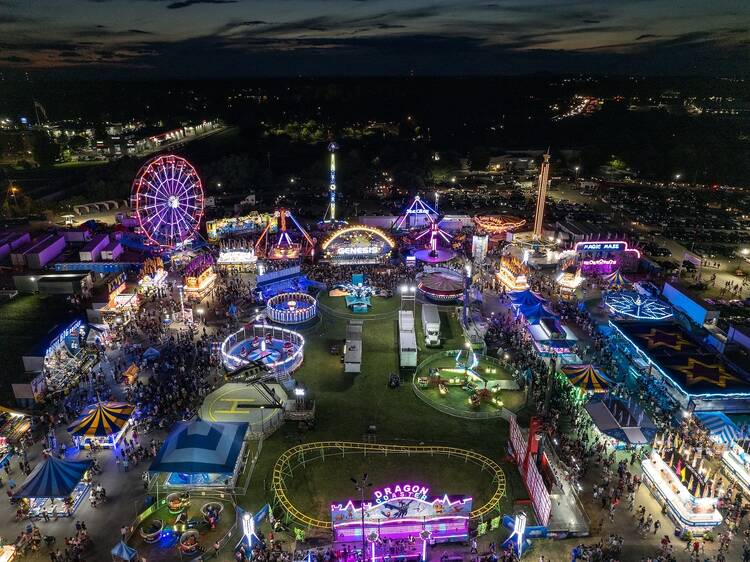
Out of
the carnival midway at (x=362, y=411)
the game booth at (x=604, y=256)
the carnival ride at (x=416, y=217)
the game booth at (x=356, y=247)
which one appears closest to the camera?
the carnival midway at (x=362, y=411)

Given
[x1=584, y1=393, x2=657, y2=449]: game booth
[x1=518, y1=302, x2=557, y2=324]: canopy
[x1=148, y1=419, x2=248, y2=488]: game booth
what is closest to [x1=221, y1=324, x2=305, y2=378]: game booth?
[x1=148, y1=419, x2=248, y2=488]: game booth

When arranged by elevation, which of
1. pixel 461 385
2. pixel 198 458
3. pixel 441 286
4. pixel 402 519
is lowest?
pixel 461 385

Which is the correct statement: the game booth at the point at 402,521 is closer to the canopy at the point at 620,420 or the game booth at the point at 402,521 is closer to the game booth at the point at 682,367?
the canopy at the point at 620,420

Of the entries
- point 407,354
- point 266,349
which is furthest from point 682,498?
point 266,349

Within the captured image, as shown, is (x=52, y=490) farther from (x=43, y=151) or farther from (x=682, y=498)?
(x=43, y=151)

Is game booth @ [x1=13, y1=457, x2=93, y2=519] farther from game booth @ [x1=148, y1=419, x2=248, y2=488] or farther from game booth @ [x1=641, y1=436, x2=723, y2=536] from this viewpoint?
game booth @ [x1=641, y1=436, x2=723, y2=536]

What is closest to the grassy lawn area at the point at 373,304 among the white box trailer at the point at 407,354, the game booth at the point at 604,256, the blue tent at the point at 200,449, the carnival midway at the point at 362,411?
the carnival midway at the point at 362,411

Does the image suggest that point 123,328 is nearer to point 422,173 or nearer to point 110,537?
point 110,537
